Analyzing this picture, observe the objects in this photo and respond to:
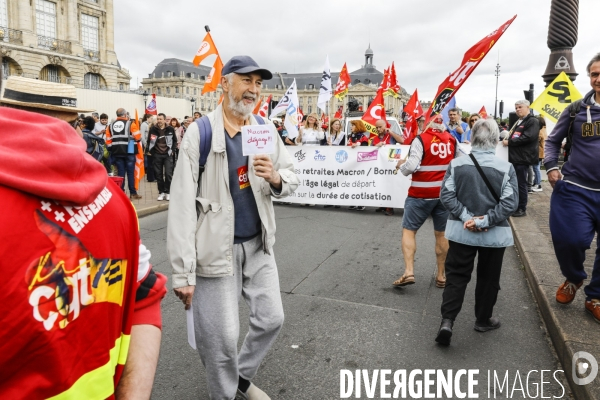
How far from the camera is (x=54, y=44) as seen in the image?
41.3 metres

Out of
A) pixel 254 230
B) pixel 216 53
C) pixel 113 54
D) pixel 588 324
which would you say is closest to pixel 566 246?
pixel 588 324

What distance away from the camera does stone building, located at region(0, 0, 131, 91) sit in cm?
3775

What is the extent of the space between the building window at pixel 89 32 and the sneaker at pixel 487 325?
49046mm

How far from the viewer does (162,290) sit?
127cm

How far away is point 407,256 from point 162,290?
13.5 feet

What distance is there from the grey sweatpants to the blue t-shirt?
0.08 meters

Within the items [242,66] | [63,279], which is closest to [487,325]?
[242,66]

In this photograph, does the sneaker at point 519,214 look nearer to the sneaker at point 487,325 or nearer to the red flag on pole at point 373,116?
the red flag on pole at point 373,116

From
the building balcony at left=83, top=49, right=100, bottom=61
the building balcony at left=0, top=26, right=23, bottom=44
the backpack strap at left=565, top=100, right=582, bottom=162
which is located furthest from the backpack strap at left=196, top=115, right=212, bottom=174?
the building balcony at left=83, top=49, right=100, bottom=61

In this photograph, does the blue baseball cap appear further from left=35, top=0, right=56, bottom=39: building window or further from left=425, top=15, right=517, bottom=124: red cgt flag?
left=35, top=0, right=56, bottom=39: building window

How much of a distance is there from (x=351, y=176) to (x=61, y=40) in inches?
1620

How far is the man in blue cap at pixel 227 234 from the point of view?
250cm

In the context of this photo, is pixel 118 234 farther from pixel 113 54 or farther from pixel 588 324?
pixel 113 54

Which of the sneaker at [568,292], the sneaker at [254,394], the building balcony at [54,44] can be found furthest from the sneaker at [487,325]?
the building balcony at [54,44]
